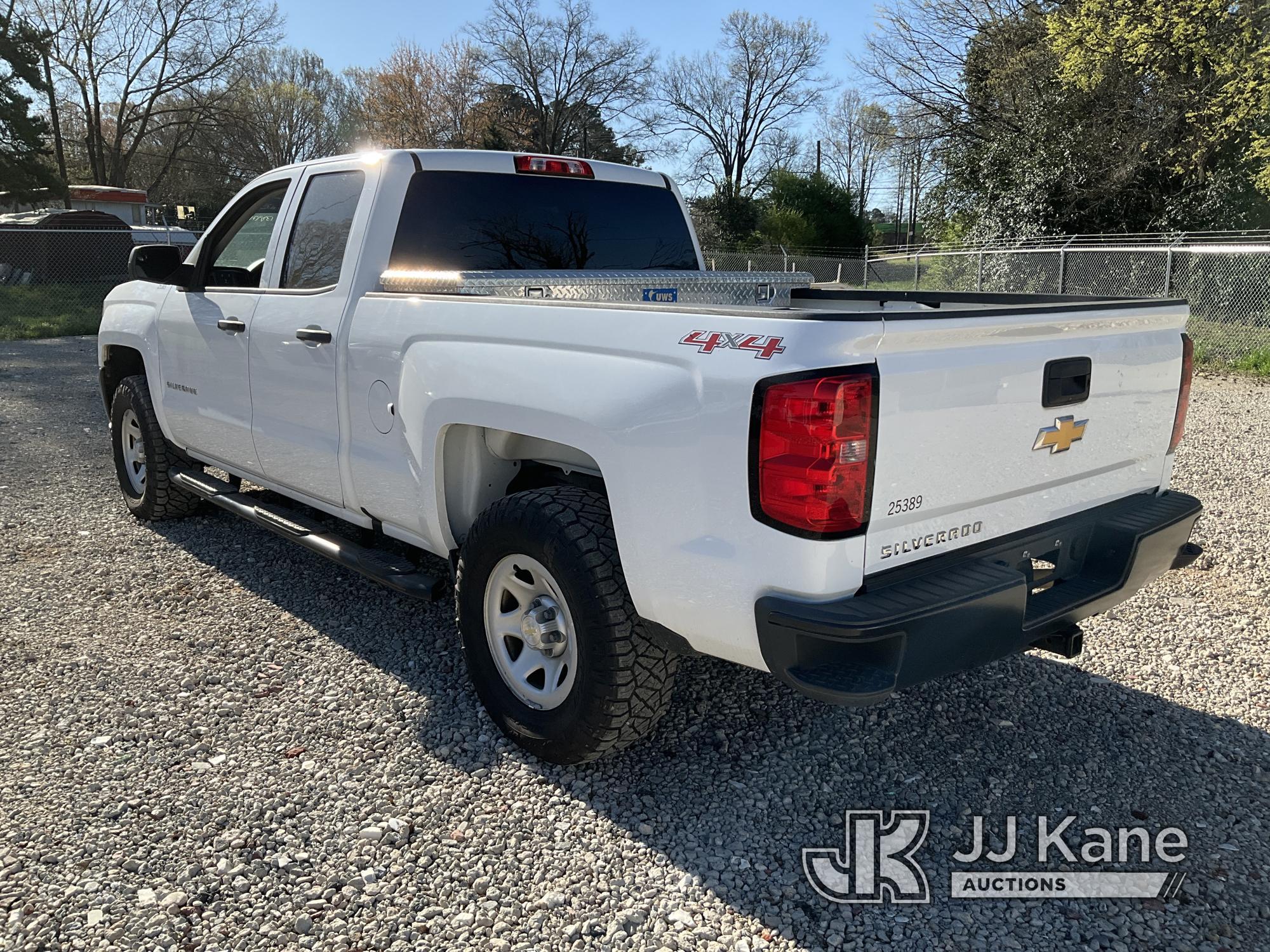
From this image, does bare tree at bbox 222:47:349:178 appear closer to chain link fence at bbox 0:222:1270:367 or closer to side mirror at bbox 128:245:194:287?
chain link fence at bbox 0:222:1270:367

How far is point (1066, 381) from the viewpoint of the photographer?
2955mm

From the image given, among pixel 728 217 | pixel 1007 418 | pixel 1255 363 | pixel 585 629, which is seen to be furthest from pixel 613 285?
pixel 728 217

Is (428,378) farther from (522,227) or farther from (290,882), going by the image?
(290,882)

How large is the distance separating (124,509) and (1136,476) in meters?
5.95

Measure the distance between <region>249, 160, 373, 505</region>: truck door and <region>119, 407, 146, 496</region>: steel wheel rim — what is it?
1.86 metres

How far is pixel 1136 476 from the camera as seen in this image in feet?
11.3

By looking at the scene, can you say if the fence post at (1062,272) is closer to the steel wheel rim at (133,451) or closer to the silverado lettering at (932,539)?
the steel wheel rim at (133,451)

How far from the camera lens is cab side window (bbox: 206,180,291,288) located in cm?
475

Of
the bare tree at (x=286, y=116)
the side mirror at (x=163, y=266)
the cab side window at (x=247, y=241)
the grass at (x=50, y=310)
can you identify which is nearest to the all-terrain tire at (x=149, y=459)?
the side mirror at (x=163, y=266)

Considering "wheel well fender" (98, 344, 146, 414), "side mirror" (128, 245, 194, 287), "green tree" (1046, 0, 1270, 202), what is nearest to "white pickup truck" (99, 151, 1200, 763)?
"side mirror" (128, 245, 194, 287)

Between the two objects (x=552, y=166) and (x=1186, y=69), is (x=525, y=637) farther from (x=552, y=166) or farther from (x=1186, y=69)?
(x=1186, y=69)

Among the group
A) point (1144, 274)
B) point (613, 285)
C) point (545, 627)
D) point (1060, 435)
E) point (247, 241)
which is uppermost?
point (247, 241)

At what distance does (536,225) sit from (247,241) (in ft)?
5.14

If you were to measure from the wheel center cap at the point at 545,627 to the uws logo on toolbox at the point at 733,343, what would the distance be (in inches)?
41.0
